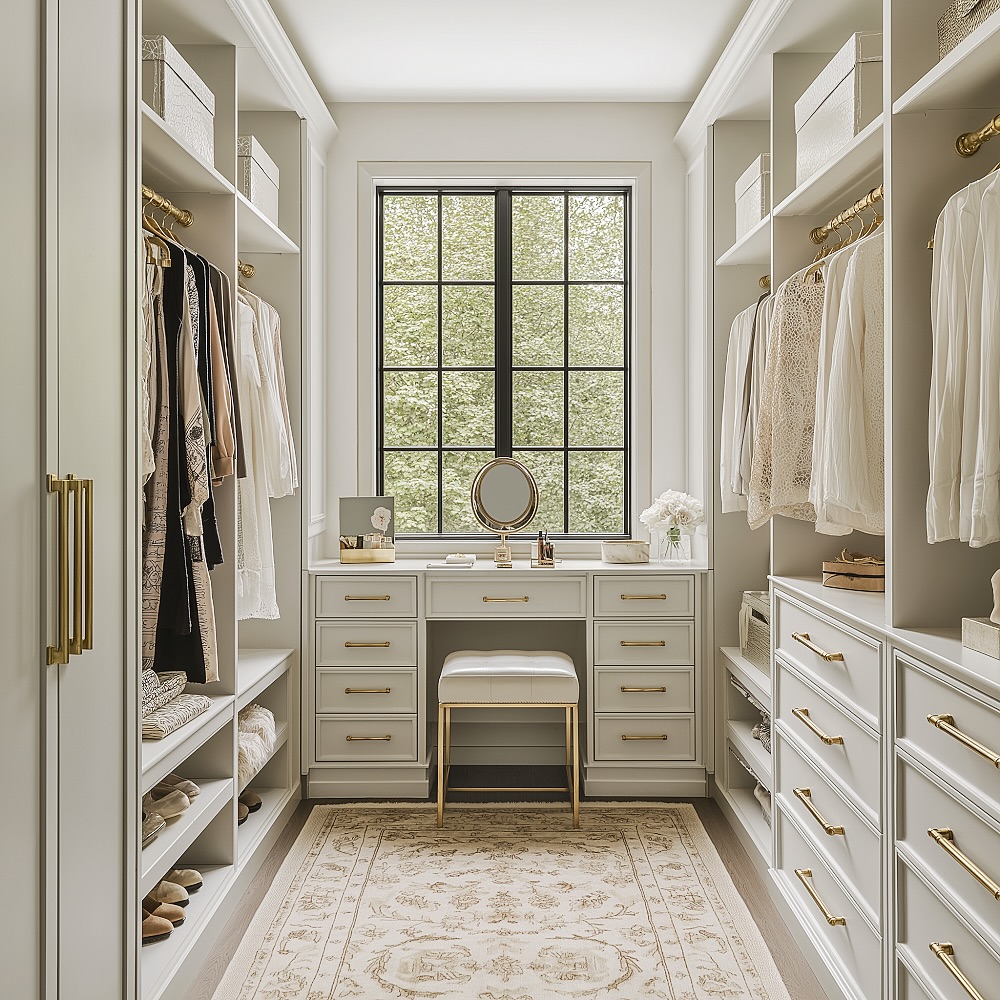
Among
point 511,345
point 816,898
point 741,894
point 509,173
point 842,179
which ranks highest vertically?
point 509,173

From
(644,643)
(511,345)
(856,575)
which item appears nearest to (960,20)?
(856,575)

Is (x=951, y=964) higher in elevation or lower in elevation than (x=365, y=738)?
higher

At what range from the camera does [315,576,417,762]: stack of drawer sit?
142 inches

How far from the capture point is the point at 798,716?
249 centimetres

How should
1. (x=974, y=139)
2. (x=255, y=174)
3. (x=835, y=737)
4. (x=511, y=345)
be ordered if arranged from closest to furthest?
(x=974, y=139)
(x=835, y=737)
(x=255, y=174)
(x=511, y=345)

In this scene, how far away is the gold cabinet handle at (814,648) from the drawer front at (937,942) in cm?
52

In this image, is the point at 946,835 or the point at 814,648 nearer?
the point at 946,835

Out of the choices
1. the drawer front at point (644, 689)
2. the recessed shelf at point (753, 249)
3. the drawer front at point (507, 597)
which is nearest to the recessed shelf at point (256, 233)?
the drawer front at point (507, 597)

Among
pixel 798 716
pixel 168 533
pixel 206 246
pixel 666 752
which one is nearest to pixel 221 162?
pixel 206 246

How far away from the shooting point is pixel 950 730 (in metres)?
1.59

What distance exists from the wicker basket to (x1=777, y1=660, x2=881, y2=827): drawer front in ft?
1.58

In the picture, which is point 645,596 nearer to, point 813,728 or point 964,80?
point 813,728

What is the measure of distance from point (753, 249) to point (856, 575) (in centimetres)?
142

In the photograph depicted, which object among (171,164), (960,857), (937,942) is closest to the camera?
(960,857)
